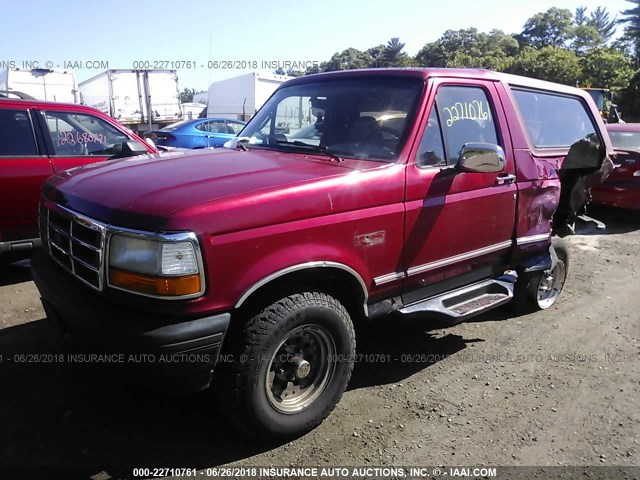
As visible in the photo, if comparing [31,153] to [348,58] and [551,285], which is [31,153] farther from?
[348,58]

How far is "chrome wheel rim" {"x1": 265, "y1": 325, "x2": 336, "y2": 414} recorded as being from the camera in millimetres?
2760

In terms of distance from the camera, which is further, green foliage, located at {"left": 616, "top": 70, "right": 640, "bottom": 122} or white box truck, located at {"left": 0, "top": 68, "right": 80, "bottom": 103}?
green foliage, located at {"left": 616, "top": 70, "right": 640, "bottom": 122}

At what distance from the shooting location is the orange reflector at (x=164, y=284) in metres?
2.28

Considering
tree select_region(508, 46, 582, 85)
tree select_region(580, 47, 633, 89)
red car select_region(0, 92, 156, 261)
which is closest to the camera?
red car select_region(0, 92, 156, 261)

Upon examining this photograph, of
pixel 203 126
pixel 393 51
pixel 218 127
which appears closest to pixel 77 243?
pixel 203 126

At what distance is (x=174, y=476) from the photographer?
8.29ft

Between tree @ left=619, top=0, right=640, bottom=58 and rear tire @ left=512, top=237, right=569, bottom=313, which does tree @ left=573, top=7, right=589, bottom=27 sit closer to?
tree @ left=619, top=0, right=640, bottom=58

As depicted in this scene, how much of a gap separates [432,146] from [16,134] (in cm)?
423

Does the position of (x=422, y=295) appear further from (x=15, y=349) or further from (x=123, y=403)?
(x=15, y=349)

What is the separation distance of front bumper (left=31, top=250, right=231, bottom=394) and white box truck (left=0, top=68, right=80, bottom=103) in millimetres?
16511

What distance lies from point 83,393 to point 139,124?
17952 mm

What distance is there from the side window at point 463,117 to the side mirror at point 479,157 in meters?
0.28

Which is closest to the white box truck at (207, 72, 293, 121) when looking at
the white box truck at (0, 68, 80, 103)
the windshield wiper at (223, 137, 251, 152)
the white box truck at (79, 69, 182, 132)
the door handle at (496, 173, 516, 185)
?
the white box truck at (79, 69, 182, 132)

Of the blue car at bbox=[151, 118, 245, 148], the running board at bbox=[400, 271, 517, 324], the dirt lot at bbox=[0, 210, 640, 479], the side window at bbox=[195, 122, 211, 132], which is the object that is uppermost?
the side window at bbox=[195, 122, 211, 132]
